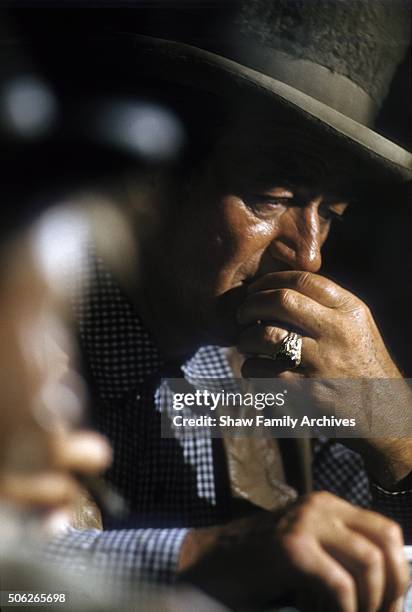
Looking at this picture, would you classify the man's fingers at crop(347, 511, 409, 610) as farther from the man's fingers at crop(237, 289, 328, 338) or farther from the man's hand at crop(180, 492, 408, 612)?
the man's fingers at crop(237, 289, 328, 338)

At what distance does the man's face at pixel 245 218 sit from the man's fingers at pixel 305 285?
0.06 feet

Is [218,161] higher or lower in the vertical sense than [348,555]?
higher

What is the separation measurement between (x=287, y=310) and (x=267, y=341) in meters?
0.05

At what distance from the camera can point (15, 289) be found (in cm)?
82

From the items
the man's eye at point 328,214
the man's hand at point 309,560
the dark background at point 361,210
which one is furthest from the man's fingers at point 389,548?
the man's eye at point 328,214

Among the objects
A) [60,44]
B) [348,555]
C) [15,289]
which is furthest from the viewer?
[60,44]

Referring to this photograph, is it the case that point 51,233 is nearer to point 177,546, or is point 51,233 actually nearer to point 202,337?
point 202,337

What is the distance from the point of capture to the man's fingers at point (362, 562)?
0.72 m

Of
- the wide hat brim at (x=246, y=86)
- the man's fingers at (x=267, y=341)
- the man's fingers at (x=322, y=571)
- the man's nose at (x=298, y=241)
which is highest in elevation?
the wide hat brim at (x=246, y=86)

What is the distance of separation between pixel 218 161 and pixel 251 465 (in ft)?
1.70

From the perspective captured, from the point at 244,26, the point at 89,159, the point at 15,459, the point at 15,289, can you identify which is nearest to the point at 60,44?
the point at 89,159

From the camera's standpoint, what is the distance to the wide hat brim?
34.5 inches

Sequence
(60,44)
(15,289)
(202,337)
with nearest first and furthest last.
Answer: (15,289) < (60,44) < (202,337)

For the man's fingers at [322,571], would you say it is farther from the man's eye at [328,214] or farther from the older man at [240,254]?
the man's eye at [328,214]
